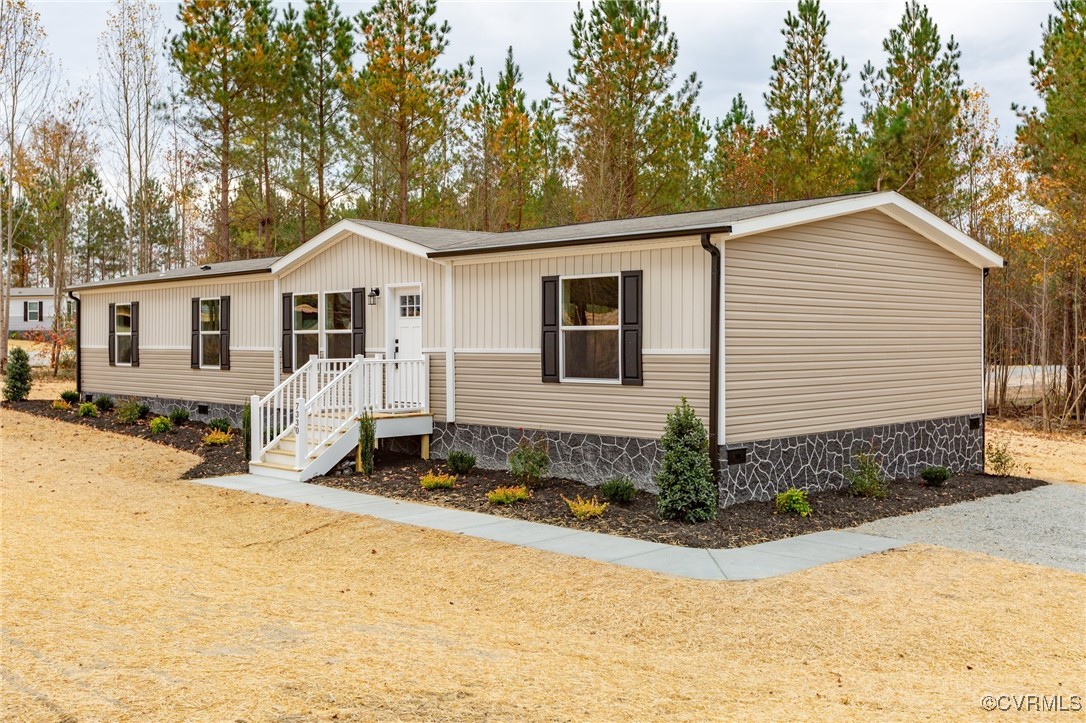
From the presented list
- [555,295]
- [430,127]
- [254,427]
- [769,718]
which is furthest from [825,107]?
[769,718]

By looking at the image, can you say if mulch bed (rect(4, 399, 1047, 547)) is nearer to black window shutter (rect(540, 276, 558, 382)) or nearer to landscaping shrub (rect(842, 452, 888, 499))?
landscaping shrub (rect(842, 452, 888, 499))

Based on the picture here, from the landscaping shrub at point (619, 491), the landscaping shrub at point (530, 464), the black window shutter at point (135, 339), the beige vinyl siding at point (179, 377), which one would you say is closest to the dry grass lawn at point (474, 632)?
the landscaping shrub at point (619, 491)

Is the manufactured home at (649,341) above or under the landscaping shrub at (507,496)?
above

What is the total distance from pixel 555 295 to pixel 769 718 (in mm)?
7614

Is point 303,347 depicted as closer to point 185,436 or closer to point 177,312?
point 185,436

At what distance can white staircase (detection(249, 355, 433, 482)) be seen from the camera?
485 inches

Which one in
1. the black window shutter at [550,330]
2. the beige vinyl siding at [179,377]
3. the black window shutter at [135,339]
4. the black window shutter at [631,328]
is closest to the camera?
the black window shutter at [631,328]

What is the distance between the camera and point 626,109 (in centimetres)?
2328

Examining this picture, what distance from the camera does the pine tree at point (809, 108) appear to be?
24.7 meters

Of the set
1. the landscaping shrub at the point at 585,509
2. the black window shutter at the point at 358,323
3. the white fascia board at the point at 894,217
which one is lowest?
the landscaping shrub at the point at 585,509

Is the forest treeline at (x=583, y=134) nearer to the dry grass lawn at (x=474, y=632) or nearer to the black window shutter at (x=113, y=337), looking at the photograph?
the black window shutter at (x=113, y=337)

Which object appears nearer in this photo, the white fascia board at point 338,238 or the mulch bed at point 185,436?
the mulch bed at point 185,436

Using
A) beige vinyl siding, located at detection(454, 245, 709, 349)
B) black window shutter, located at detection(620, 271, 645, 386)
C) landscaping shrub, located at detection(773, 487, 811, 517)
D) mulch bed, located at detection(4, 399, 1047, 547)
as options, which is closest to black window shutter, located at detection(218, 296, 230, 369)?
mulch bed, located at detection(4, 399, 1047, 547)

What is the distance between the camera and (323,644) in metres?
5.39
